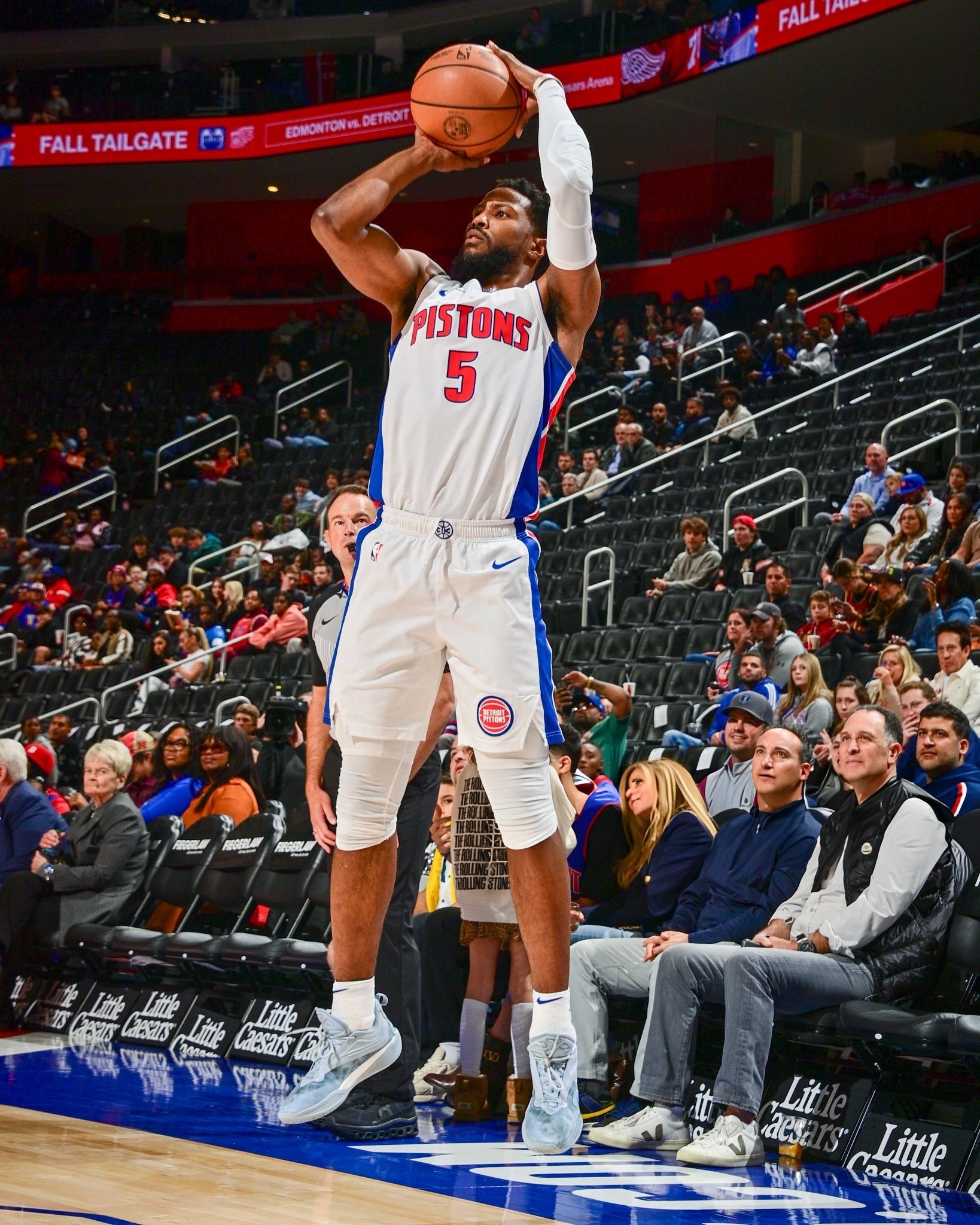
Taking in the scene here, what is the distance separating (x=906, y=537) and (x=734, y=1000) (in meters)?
5.37

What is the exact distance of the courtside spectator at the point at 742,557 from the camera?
1005 cm

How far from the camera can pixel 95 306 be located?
23391 mm

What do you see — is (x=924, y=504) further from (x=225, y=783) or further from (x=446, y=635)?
(x=446, y=635)

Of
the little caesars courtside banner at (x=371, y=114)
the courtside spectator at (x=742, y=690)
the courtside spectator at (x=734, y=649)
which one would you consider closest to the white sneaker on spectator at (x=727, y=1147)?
the courtside spectator at (x=742, y=690)

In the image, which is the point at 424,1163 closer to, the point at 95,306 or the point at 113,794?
the point at 113,794

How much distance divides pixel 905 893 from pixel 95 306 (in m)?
21.0

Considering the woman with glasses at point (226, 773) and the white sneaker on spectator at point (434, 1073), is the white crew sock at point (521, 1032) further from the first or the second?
the woman with glasses at point (226, 773)

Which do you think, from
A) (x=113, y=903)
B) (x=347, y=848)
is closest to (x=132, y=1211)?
(x=347, y=848)

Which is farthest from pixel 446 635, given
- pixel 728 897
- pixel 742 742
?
pixel 742 742

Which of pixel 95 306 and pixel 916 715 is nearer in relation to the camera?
pixel 916 715

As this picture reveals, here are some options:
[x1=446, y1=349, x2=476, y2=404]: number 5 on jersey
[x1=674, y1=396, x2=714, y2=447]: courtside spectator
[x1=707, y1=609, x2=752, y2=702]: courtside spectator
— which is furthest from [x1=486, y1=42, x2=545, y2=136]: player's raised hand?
[x1=674, y1=396, x2=714, y2=447]: courtside spectator

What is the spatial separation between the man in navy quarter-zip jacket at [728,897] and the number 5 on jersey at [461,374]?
2.14m

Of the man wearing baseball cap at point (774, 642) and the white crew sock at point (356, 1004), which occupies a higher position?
the man wearing baseball cap at point (774, 642)

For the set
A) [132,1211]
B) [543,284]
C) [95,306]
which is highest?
[95,306]
